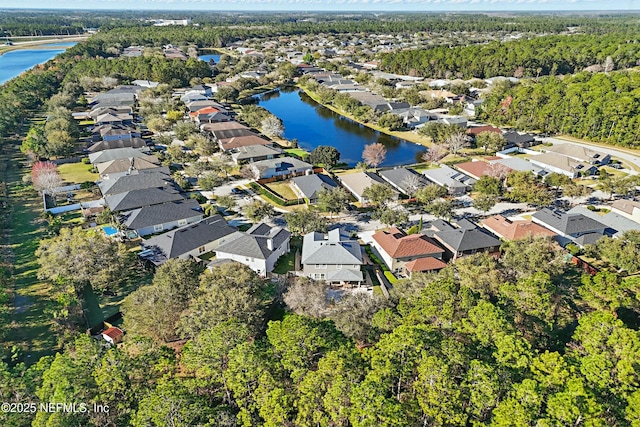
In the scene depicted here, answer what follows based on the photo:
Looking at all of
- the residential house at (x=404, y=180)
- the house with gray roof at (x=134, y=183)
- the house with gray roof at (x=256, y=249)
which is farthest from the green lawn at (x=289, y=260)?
the house with gray roof at (x=134, y=183)

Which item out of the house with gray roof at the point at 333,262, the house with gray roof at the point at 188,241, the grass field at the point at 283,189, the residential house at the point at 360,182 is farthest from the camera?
the grass field at the point at 283,189

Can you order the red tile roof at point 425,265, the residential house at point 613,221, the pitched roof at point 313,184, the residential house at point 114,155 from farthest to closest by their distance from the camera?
the residential house at point 114,155 < the pitched roof at point 313,184 < the residential house at point 613,221 < the red tile roof at point 425,265

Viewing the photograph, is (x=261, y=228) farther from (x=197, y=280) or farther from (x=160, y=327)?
(x=160, y=327)

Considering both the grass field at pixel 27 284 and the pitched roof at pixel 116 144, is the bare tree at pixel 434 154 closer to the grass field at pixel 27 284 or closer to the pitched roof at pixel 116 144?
the pitched roof at pixel 116 144

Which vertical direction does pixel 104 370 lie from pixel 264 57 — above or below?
below

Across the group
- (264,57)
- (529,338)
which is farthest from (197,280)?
(264,57)

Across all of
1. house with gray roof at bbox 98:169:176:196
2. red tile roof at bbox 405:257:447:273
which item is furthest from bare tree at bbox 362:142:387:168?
house with gray roof at bbox 98:169:176:196

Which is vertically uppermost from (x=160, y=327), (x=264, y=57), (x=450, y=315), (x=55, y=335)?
(x=264, y=57)
